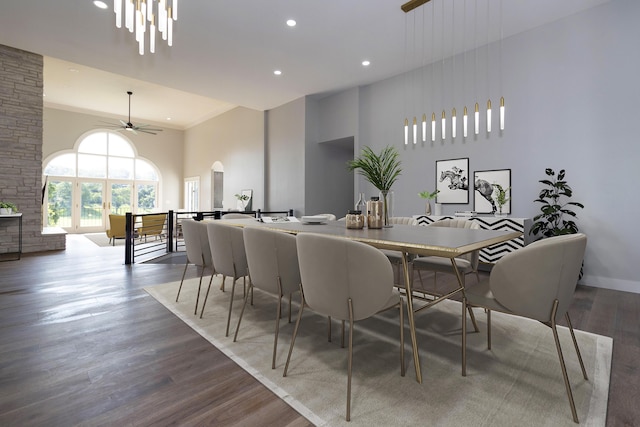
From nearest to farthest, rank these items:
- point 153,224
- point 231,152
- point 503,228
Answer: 1. point 503,228
2. point 153,224
3. point 231,152

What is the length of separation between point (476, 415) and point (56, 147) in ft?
39.9

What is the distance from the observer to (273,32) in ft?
14.1

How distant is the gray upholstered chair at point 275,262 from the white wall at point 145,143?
35.3ft

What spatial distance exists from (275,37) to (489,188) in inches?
148

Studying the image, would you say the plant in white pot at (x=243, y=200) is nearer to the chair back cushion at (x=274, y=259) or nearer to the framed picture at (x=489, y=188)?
the framed picture at (x=489, y=188)

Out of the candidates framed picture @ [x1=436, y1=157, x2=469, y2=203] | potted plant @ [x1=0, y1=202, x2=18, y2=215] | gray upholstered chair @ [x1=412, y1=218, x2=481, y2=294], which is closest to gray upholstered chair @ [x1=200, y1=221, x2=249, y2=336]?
gray upholstered chair @ [x1=412, y1=218, x2=481, y2=294]

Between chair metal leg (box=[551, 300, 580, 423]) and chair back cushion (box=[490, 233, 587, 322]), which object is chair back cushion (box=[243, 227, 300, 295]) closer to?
chair back cushion (box=[490, 233, 587, 322])

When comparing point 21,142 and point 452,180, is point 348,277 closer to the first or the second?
point 452,180

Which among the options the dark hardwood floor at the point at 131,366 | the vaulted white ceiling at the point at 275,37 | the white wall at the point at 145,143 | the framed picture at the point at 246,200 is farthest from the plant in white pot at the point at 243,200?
the dark hardwood floor at the point at 131,366

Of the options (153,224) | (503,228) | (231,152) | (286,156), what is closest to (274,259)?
(503,228)

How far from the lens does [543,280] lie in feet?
4.77

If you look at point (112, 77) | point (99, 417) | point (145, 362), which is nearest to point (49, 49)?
point (112, 77)

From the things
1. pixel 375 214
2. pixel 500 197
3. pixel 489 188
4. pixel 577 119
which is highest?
pixel 577 119

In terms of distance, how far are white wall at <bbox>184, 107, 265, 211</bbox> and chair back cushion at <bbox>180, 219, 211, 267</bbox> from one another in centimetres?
495
